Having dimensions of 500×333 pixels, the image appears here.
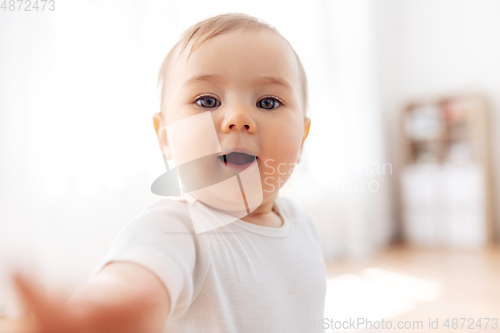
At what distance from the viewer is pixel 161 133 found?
1.69 ft

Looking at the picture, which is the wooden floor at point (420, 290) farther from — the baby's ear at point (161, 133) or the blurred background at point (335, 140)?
the baby's ear at point (161, 133)

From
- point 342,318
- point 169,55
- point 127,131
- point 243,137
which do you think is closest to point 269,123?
point 243,137

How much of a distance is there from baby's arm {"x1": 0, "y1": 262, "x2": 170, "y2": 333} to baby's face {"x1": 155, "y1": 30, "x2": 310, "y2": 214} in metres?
0.19

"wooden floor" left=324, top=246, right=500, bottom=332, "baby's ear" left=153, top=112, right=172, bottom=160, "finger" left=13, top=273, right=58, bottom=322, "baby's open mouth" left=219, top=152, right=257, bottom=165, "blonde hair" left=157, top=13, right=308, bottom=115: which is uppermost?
"blonde hair" left=157, top=13, right=308, bottom=115

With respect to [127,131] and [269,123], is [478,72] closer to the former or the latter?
[127,131]

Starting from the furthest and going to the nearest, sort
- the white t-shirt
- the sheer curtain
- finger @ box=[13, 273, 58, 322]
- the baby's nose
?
the sheer curtain < the baby's nose < the white t-shirt < finger @ box=[13, 273, 58, 322]

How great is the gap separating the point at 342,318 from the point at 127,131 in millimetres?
977

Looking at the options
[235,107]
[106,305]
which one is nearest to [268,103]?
[235,107]

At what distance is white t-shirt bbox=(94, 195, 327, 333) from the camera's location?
1.03 ft

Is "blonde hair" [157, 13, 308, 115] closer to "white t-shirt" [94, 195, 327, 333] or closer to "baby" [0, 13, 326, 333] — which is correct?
"baby" [0, 13, 326, 333]

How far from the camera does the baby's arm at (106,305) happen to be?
21 cm

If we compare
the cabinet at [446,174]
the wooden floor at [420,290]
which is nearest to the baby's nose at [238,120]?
the wooden floor at [420,290]

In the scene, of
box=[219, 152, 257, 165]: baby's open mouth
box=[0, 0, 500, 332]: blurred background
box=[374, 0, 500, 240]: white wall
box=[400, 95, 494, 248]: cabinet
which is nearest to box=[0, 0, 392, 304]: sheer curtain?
box=[0, 0, 500, 332]: blurred background

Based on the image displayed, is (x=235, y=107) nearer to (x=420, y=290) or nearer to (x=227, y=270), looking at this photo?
(x=227, y=270)
